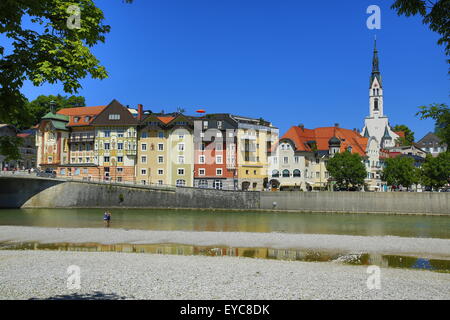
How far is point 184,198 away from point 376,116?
94.9 m

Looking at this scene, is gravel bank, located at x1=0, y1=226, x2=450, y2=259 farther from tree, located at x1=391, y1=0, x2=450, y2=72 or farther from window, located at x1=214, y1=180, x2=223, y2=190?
window, located at x1=214, y1=180, x2=223, y2=190

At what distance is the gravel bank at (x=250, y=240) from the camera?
29.6 m

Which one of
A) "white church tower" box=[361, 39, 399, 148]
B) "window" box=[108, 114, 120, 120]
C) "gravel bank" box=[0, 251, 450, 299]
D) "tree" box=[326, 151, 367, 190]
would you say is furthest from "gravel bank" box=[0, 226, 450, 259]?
"white church tower" box=[361, 39, 399, 148]

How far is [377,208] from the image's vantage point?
222ft

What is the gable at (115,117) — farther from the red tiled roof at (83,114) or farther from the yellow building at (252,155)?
the yellow building at (252,155)

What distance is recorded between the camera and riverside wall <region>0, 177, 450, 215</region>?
67.8 metres

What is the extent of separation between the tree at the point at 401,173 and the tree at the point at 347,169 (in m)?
7.41

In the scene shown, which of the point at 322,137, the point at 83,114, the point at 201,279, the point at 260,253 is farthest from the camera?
the point at 322,137

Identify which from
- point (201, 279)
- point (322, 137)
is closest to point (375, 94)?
point (322, 137)

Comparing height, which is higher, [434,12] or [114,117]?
[114,117]

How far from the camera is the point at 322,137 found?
93.9 m

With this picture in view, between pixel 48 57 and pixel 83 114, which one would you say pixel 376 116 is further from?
pixel 48 57

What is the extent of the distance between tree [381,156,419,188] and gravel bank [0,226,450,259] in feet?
169
